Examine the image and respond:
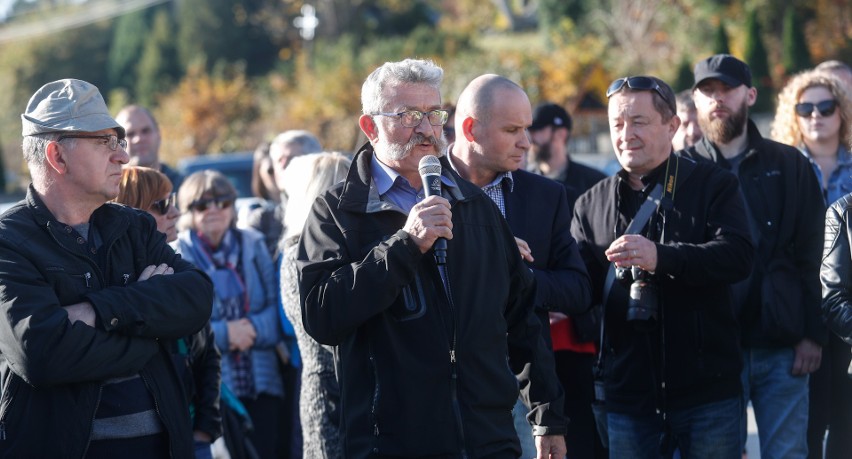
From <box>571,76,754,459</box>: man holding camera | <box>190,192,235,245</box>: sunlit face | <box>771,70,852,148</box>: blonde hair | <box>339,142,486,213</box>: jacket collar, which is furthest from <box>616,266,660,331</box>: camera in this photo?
<box>190,192,235,245</box>: sunlit face

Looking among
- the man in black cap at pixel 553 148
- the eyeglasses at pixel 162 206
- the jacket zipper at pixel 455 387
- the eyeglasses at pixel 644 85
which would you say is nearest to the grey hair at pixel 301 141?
the man in black cap at pixel 553 148

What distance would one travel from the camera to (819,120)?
6520 millimetres

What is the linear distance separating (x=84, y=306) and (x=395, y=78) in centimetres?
141

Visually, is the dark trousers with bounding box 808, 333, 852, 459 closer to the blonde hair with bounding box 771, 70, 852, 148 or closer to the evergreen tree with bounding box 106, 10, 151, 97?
the blonde hair with bounding box 771, 70, 852, 148

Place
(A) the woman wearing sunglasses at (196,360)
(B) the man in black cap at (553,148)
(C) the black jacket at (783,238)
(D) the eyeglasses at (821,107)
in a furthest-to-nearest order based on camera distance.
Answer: (B) the man in black cap at (553,148)
(D) the eyeglasses at (821,107)
(C) the black jacket at (783,238)
(A) the woman wearing sunglasses at (196,360)

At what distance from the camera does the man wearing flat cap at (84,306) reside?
3725 mm

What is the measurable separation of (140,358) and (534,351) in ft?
4.98

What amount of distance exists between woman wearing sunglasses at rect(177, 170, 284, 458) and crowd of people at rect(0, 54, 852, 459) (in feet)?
0.05

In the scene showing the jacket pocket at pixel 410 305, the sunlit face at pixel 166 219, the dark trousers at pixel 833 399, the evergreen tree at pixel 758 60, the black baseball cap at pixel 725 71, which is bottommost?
the dark trousers at pixel 833 399

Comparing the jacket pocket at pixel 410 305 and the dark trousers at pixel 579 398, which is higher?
the jacket pocket at pixel 410 305

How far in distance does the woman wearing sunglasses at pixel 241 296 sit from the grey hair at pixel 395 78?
276cm

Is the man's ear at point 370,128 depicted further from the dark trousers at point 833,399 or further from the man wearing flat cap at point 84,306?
the dark trousers at point 833,399

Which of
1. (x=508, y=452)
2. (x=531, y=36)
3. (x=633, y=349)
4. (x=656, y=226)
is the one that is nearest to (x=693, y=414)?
(x=633, y=349)

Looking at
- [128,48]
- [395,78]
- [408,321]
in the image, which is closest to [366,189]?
[395,78]
